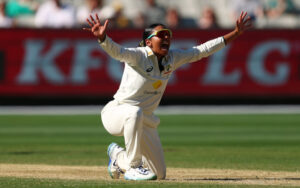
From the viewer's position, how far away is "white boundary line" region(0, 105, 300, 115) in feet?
59.5

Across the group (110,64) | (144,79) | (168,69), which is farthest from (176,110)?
(144,79)

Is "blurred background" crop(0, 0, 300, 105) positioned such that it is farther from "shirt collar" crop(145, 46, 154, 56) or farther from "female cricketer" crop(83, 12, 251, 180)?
"shirt collar" crop(145, 46, 154, 56)

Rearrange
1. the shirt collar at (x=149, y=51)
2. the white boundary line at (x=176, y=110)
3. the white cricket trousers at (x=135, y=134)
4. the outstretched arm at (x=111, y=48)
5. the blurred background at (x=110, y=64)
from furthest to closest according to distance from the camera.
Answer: the blurred background at (x=110, y=64)
the white boundary line at (x=176, y=110)
the shirt collar at (x=149, y=51)
the white cricket trousers at (x=135, y=134)
the outstretched arm at (x=111, y=48)

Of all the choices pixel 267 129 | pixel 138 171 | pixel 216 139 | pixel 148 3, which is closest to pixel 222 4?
pixel 148 3

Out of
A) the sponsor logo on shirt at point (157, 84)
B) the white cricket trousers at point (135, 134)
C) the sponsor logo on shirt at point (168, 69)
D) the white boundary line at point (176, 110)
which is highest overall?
the sponsor logo on shirt at point (168, 69)

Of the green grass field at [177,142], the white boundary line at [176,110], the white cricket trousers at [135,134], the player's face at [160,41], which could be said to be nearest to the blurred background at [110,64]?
the white boundary line at [176,110]

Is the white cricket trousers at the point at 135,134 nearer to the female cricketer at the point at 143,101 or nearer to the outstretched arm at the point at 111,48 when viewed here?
the female cricketer at the point at 143,101

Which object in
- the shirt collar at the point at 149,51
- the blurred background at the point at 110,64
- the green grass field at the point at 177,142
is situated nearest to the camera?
the shirt collar at the point at 149,51

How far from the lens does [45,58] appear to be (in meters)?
18.7

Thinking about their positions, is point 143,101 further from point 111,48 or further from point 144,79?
point 111,48

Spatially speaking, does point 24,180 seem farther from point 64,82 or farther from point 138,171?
point 64,82

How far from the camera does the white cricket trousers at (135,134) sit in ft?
26.3

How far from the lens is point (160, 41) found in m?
8.24

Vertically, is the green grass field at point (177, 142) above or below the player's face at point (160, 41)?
below
